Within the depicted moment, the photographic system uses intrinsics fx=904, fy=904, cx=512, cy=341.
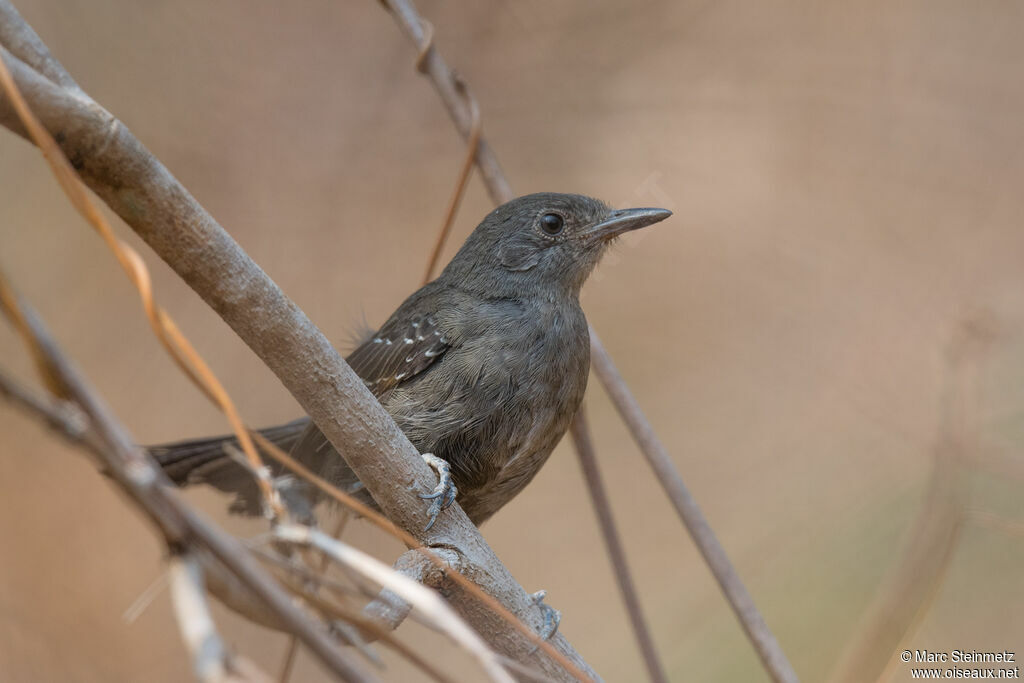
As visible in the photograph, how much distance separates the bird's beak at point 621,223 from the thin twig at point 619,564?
2.73 ft

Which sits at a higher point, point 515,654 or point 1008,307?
point 1008,307

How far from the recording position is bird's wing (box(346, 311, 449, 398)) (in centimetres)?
319

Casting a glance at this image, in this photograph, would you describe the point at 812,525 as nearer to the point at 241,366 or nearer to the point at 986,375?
the point at 986,375

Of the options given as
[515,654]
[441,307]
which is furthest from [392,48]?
[515,654]

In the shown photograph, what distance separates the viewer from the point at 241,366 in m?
4.77

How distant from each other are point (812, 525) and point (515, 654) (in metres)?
3.17

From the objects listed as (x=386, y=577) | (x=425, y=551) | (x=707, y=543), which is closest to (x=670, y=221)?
(x=707, y=543)

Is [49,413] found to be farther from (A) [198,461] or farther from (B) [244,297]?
(A) [198,461]

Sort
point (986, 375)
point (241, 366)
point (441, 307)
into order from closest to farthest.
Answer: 1. point (441, 307)
2. point (986, 375)
3. point (241, 366)

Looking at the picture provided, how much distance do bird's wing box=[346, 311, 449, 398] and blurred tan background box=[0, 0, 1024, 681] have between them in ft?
4.34

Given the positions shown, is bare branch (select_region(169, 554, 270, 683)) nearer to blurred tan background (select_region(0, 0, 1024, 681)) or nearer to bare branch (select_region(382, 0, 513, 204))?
bare branch (select_region(382, 0, 513, 204))

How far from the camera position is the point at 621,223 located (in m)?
3.60

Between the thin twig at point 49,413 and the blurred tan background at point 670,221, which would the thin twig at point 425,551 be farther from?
the blurred tan background at point 670,221

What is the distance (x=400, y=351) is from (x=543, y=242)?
30.6 inches
